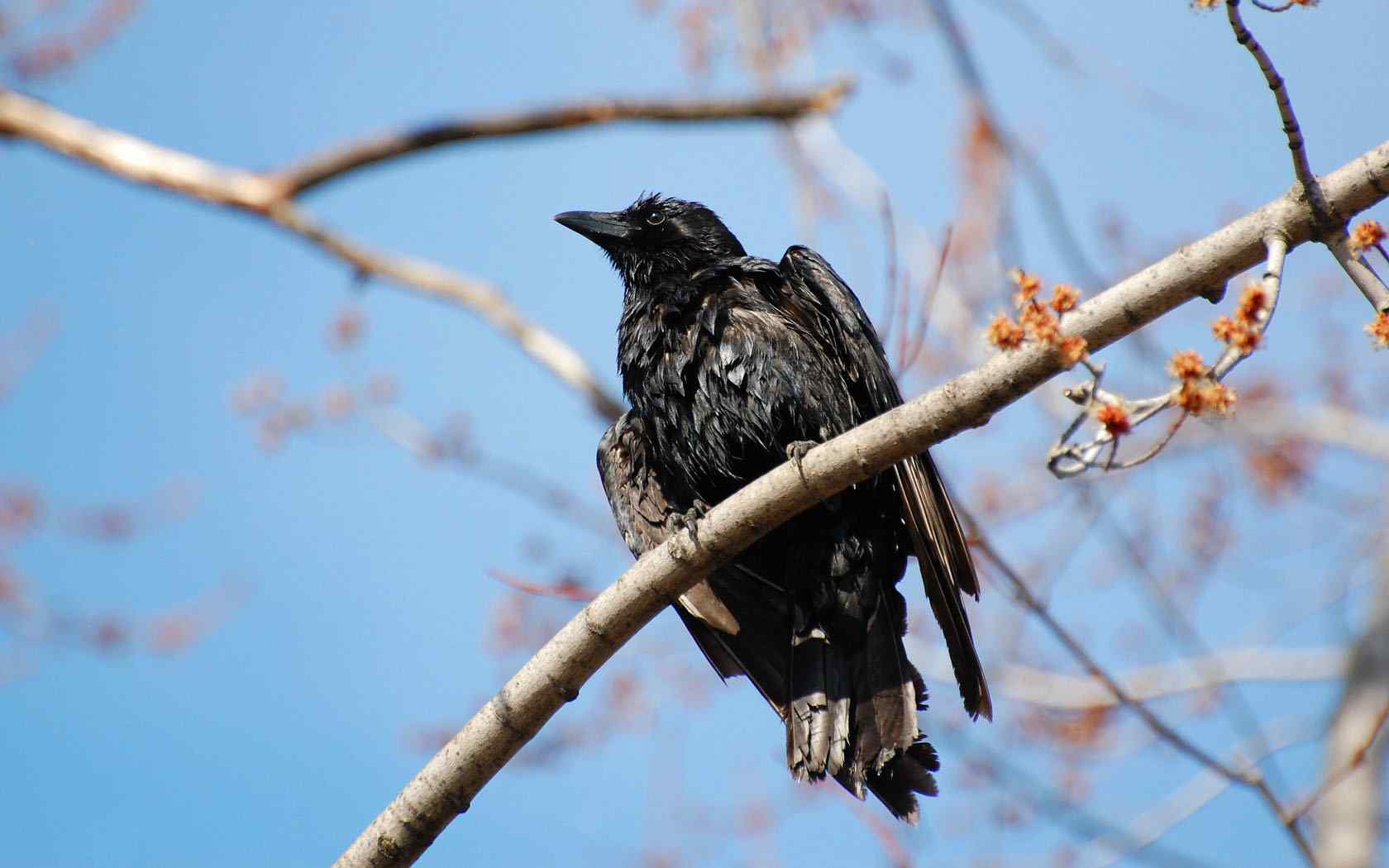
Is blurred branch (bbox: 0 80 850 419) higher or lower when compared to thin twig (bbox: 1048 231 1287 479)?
higher

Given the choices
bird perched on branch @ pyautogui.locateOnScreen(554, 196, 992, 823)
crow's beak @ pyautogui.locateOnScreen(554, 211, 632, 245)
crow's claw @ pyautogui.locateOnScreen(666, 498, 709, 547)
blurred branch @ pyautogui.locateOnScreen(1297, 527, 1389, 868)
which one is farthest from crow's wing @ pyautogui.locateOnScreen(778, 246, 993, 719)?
blurred branch @ pyautogui.locateOnScreen(1297, 527, 1389, 868)

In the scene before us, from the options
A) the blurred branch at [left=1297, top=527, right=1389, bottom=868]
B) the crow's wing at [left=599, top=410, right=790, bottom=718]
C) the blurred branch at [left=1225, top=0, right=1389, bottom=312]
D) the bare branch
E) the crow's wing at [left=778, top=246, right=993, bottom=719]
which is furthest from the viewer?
the blurred branch at [left=1297, top=527, right=1389, bottom=868]

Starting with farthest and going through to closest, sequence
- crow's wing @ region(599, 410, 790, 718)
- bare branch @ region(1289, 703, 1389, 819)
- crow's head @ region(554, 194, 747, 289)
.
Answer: crow's head @ region(554, 194, 747, 289) → crow's wing @ region(599, 410, 790, 718) → bare branch @ region(1289, 703, 1389, 819)

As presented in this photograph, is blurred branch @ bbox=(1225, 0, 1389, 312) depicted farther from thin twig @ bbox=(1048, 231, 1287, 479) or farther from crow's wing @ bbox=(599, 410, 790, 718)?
crow's wing @ bbox=(599, 410, 790, 718)

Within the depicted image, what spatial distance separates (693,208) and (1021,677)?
306 cm

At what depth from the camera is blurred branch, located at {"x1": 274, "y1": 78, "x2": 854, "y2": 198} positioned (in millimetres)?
4016

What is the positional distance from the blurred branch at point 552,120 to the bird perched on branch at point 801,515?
57 centimetres

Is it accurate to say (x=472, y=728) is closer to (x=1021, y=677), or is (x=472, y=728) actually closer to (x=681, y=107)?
(x=681, y=107)

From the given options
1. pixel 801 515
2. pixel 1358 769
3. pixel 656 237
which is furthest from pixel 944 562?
pixel 1358 769

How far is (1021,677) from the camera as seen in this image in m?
6.04

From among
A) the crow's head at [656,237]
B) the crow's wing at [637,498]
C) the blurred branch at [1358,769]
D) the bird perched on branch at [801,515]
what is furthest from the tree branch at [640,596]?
Result: the blurred branch at [1358,769]

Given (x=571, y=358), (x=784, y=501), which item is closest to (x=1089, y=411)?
(x=784, y=501)

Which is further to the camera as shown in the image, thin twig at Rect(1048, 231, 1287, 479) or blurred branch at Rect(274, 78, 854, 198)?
blurred branch at Rect(274, 78, 854, 198)

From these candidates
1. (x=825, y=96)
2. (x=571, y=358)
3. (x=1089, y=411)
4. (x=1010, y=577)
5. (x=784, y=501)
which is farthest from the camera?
(x=571, y=358)
